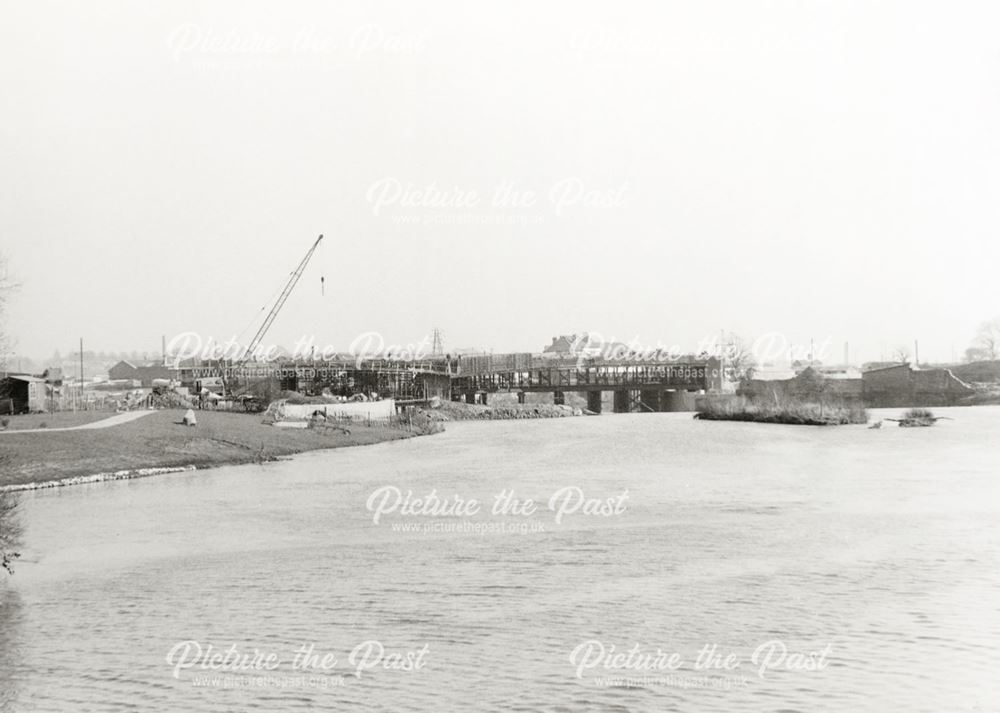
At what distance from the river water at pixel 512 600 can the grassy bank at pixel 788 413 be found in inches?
1962

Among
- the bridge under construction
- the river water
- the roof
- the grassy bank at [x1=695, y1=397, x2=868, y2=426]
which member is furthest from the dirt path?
the grassy bank at [x1=695, y1=397, x2=868, y2=426]

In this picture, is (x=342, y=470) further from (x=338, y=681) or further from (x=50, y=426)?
(x=338, y=681)

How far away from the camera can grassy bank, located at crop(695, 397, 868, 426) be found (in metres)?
89.5

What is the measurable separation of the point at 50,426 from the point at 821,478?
36.8 metres

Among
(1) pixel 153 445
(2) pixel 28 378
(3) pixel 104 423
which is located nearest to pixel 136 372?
(2) pixel 28 378

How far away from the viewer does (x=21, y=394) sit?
62.2 meters

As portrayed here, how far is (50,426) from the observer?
51344mm

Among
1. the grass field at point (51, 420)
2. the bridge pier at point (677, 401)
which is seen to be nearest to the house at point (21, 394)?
the grass field at point (51, 420)

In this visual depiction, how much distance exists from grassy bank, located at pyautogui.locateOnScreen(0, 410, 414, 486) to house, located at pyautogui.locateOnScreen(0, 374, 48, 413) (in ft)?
23.8

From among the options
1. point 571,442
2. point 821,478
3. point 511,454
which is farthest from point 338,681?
point 571,442

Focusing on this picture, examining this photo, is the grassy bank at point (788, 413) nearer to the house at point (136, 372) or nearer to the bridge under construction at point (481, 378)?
the bridge under construction at point (481, 378)

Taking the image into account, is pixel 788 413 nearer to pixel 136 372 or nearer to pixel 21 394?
pixel 21 394

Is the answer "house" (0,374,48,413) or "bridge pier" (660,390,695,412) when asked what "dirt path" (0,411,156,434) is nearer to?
"house" (0,374,48,413)

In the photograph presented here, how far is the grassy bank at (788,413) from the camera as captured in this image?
89.5m
